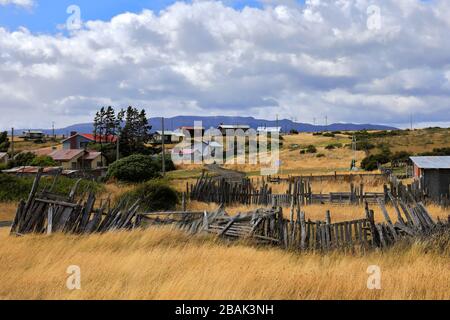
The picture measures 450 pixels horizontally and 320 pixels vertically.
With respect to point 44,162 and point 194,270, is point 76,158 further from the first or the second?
point 194,270

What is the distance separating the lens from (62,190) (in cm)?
2617

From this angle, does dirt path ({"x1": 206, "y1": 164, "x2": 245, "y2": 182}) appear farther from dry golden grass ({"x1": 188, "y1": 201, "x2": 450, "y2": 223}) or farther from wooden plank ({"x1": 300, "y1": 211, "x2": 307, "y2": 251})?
wooden plank ({"x1": 300, "y1": 211, "x2": 307, "y2": 251})

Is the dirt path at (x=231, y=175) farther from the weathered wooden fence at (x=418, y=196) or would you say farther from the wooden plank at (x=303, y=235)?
the wooden plank at (x=303, y=235)

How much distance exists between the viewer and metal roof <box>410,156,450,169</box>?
24.5 m

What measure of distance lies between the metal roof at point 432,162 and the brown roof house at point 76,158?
42754mm

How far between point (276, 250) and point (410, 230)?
2.94 meters

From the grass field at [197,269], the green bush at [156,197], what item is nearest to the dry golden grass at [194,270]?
the grass field at [197,269]

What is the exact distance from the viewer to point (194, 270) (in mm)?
7891

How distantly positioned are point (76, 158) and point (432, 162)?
1762 inches

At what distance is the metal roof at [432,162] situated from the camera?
24.5m

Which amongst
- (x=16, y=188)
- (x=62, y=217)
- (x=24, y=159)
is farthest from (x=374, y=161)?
(x=62, y=217)
